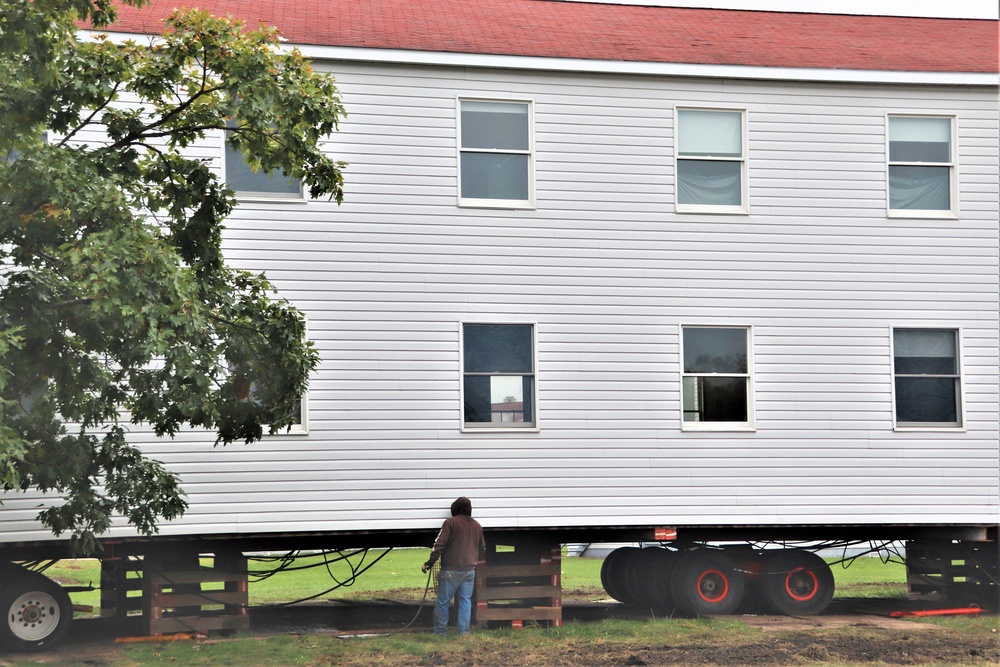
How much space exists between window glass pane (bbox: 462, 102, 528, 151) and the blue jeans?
19.5 feet

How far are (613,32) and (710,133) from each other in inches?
94.7

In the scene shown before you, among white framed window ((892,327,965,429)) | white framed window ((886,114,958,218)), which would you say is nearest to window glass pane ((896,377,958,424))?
white framed window ((892,327,965,429))

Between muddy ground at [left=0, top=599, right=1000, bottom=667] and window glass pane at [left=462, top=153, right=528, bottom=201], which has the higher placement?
window glass pane at [left=462, top=153, right=528, bottom=201]

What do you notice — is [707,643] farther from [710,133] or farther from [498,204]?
[710,133]

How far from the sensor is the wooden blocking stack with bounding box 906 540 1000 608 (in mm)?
19062

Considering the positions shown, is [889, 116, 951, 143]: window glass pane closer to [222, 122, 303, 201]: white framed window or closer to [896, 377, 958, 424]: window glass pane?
[896, 377, 958, 424]: window glass pane

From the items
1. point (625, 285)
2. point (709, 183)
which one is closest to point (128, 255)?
point (625, 285)

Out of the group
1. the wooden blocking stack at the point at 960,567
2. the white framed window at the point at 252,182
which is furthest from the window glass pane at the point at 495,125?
the wooden blocking stack at the point at 960,567

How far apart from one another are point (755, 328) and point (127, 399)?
9.17m

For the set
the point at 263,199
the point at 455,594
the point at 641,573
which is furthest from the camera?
the point at 641,573

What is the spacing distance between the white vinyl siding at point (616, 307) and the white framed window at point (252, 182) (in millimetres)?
209

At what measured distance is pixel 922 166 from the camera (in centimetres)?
1858

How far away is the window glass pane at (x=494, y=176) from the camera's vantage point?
17.5 m

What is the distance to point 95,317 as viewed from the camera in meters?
10.5
